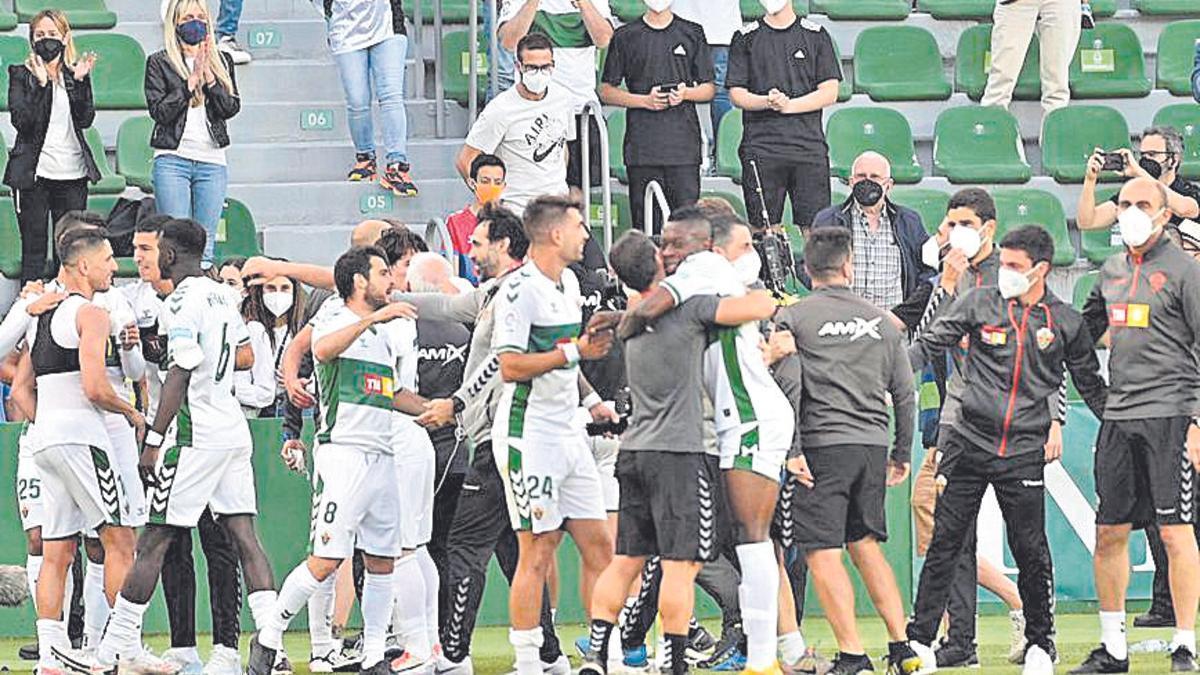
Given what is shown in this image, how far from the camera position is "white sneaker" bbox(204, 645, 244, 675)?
10.3 m

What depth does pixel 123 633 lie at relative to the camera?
9.97 m

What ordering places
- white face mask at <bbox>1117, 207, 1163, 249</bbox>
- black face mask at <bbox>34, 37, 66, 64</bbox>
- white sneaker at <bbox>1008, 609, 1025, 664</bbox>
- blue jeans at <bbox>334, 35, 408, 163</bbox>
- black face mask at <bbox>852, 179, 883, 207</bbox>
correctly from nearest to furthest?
white face mask at <bbox>1117, 207, 1163, 249</bbox>, white sneaker at <bbox>1008, 609, 1025, 664</bbox>, black face mask at <bbox>852, 179, 883, 207</bbox>, black face mask at <bbox>34, 37, 66, 64</bbox>, blue jeans at <bbox>334, 35, 408, 163</bbox>

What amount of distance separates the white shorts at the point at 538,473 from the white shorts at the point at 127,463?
6.40ft

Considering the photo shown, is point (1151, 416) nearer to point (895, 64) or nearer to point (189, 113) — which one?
point (189, 113)

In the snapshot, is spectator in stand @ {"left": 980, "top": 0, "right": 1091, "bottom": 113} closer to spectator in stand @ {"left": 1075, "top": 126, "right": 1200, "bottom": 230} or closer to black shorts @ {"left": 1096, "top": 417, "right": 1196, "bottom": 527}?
spectator in stand @ {"left": 1075, "top": 126, "right": 1200, "bottom": 230}

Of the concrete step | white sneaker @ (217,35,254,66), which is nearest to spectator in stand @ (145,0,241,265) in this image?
the concrete step

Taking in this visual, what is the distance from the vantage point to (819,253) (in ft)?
32.6

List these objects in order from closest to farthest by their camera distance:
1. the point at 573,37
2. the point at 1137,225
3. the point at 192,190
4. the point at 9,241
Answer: the point at 1137,225
the point at 192,190
the point at 9,241
the point at 573,37

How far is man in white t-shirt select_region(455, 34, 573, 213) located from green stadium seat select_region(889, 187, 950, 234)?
2684mm

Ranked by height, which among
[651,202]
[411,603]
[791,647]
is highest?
[651,202]

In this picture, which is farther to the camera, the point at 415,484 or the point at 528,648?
the point at 415,484

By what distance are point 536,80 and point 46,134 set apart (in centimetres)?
308

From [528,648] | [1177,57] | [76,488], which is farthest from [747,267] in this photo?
[1177,57]

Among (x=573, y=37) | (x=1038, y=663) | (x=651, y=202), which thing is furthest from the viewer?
(x=573, y=37)
